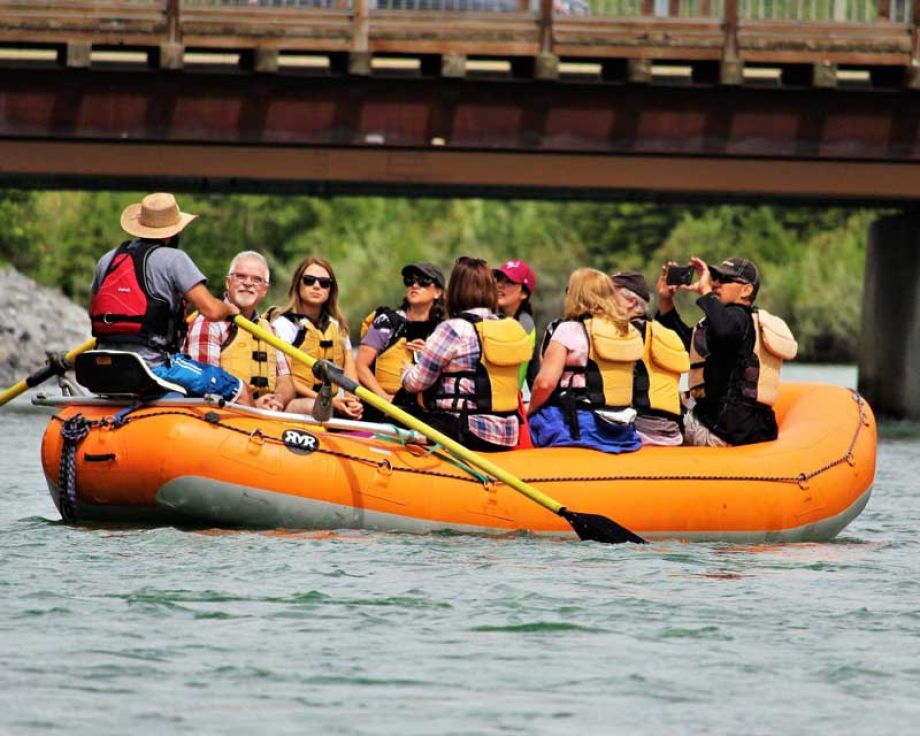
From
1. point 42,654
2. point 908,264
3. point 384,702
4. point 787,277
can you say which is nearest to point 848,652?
point 384,702

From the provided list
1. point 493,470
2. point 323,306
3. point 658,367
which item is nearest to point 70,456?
point 323,306

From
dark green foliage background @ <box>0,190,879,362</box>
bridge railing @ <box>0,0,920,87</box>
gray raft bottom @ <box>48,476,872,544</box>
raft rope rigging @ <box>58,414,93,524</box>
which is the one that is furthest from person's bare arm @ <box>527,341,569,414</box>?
dark green foliage background @ <box>0,190,879,362</box>

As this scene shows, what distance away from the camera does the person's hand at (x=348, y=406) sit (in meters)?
11.1

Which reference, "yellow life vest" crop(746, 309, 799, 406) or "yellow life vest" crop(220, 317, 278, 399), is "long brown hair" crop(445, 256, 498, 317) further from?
"yellow life vest" crop(746, 309, 799, 406)

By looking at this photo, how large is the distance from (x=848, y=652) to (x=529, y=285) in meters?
4.27

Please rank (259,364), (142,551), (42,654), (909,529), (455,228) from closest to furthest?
(42,654) < (142,551) < (259,364) < (909,529) < (455,228)

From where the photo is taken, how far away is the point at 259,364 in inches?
431

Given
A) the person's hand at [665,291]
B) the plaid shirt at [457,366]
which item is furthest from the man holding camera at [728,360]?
the plaid shirt at [457,366]

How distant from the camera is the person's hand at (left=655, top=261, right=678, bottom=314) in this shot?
10.5 m

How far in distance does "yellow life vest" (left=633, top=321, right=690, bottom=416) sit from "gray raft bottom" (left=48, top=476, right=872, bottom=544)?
0.78m

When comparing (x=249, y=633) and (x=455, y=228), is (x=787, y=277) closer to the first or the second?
(x=455, y=228)

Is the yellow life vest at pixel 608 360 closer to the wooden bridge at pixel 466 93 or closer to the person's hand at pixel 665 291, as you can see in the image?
the person's hand at pixel 665 291

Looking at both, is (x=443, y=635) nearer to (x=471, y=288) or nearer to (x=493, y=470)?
(x=493, y=470)

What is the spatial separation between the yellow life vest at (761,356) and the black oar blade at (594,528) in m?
1.22
